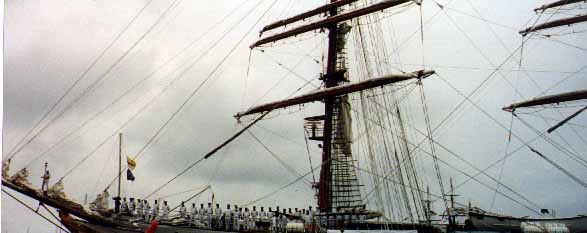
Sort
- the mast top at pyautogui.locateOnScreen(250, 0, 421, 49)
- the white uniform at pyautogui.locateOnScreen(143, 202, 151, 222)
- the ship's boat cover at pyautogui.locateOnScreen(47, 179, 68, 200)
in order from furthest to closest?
the mast top at pyautogui.locateOnScreen(250, 0, 421, 49), the white uniform at pyautogui.locateOnScreen(143, 202, 151, 222), the ship's boat cover at pyautogui.locateOnScreen(47, 179, 68, 200)

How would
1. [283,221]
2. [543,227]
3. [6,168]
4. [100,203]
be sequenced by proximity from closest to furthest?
1. [6,168]
2. [100,203]
3. [543,227]
4. [283,221]

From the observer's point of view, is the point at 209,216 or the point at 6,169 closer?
the point at 6,169

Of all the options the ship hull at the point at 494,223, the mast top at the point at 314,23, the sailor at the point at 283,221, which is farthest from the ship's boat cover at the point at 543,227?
the mast top at the point at 314,23

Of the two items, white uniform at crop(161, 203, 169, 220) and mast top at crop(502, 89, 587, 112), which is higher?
mast top at crop(502, 89, 587, 112)

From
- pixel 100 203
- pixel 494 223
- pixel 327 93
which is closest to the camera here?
pixel 100 203

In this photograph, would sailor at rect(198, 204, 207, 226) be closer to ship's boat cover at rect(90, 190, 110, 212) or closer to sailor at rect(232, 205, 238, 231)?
sailor at rect(232, 205, 238, 231)

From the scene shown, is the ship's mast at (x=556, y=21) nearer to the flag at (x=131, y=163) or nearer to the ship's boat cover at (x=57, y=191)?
the flag at (x=131, y=163)

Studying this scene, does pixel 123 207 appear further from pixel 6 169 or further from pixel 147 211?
pixel 6 169

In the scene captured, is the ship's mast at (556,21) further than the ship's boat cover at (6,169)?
Yes

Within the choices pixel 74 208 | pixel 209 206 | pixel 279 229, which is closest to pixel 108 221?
pixel 74 208

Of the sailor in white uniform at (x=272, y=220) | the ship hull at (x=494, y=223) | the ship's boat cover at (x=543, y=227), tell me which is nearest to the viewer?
the ship's boat cover at (x=543, y=227)

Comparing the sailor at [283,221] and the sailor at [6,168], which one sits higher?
the sailor at [6,168]

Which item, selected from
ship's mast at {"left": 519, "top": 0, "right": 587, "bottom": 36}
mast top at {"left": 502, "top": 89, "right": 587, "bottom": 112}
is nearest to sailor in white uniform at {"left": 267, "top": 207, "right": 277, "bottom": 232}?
mast top at {"left": 502, "top": 89, "right": 587, "bottom": 112}

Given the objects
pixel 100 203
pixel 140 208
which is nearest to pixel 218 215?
pixel 140 208
